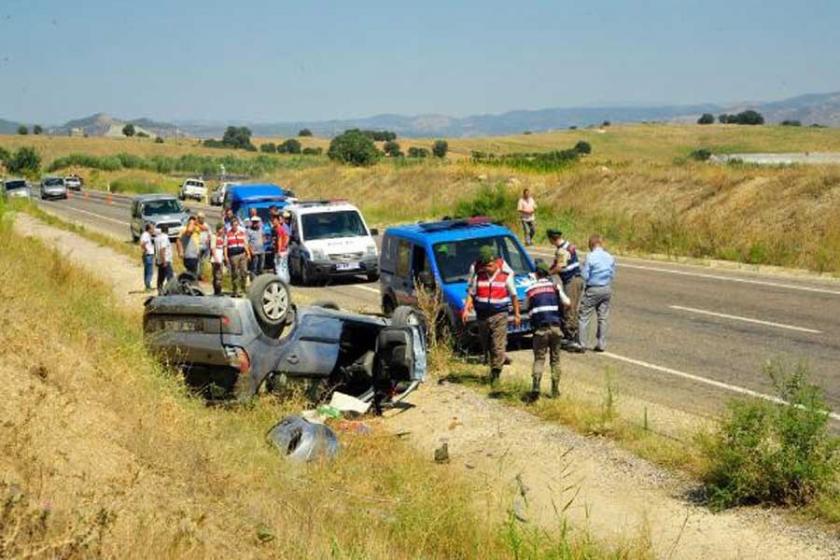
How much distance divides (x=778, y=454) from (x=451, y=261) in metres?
7.89

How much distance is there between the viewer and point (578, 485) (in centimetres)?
870

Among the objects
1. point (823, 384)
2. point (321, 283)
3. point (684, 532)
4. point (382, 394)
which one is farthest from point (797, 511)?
point (321, 283)

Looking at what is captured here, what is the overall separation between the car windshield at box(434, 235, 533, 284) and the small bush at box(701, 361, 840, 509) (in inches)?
278

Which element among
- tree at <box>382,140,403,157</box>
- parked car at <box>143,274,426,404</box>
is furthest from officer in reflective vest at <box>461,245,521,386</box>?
tree at <box>382,140,403,157</box>

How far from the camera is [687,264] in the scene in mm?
24344

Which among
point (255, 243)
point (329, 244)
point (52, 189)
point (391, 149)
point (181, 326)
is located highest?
point (181, 326)

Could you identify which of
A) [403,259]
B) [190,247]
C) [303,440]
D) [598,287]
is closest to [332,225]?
[190,247]

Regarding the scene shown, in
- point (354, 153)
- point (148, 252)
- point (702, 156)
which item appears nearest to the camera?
point (148, 252)

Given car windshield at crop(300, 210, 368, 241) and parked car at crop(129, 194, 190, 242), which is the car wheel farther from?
parked car at crop(129, 194, 190, 242)

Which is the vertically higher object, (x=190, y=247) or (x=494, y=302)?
(x=494, y=302)

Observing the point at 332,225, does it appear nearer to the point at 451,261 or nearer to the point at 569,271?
the point at 451,261

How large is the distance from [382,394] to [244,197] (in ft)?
59.7

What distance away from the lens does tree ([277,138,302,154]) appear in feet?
482

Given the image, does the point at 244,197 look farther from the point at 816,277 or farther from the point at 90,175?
the point at 90,175
